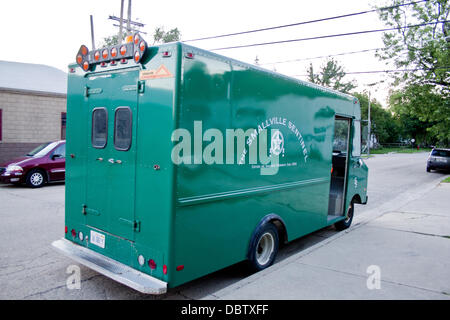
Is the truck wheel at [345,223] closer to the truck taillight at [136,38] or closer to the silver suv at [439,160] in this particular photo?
the truck taillight at [136,38]

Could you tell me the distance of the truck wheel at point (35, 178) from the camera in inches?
480

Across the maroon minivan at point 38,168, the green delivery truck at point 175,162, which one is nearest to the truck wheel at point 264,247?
the green delivery truck at point 175,162

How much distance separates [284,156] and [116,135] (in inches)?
97.9

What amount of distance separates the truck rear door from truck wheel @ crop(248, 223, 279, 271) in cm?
176

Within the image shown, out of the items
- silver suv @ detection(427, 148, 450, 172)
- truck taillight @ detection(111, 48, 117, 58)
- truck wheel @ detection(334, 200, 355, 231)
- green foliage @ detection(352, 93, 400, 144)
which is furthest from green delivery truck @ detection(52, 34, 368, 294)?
green foliage @ detection(352, 93, 400, 144)

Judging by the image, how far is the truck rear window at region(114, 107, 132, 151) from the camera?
4102mm

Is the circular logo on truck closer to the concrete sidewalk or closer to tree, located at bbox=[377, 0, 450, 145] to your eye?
the concrete sidewalk

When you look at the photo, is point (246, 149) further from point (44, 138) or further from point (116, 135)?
point (44, 138)

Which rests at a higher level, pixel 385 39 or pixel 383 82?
pixel 385 39

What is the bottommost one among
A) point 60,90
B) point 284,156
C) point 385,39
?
point 284,156

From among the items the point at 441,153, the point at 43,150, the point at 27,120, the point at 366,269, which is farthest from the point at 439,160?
the point at 27,120

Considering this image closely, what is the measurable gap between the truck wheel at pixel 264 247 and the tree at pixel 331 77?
4427 centimetres

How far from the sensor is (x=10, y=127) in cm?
1728
